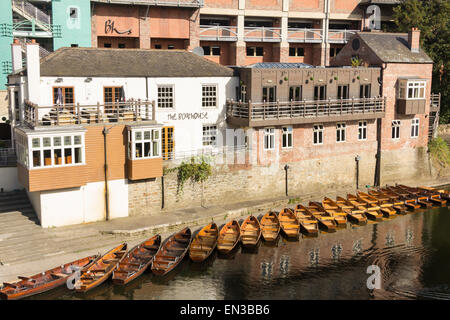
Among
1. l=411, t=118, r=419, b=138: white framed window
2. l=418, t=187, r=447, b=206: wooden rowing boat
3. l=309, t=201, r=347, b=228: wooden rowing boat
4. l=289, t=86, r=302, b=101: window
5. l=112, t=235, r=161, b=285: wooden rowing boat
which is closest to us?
l=112, t=235, r=161, b=285: wooden rowing boat

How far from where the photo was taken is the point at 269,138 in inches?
1549

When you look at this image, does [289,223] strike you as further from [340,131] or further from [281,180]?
[340,131]

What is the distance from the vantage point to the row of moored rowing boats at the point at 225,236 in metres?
26.2

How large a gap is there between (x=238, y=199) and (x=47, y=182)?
13266 mm

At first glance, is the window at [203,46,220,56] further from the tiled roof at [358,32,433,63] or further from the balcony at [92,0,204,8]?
the tiled roof at [358,32,433,63]

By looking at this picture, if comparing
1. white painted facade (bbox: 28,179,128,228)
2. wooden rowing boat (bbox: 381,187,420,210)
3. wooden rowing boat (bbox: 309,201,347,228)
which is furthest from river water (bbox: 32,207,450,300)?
white painted facade (bbox: 28,179,128,228)

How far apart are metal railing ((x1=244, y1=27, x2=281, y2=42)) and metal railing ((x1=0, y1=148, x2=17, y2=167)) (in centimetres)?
2856

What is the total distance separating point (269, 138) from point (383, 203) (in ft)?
30.5

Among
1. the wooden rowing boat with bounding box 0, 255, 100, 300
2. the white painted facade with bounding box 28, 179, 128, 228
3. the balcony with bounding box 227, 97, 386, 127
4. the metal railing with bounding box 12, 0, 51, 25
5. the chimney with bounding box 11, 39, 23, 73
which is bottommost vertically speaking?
the wooden rowing boat with bounding box 0, 255, 100, 300

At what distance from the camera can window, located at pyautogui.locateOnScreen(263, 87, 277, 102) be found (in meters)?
39.7

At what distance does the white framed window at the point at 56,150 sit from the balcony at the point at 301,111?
38.9ft

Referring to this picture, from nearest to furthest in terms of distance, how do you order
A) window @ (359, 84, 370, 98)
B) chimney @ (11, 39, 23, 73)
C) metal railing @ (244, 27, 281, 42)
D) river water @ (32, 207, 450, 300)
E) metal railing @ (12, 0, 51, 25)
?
river water @ (32, 207, 450, 300)
chimney @ (11, 39, 23, 73)
window @ (359, 84, 370, 98)
metal railing @ (12, 0, 51, 25)
metal railing @ (244, 27, 281, 42)

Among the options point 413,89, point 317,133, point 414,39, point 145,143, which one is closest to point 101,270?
point 145,143

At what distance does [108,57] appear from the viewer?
36.8 metres
